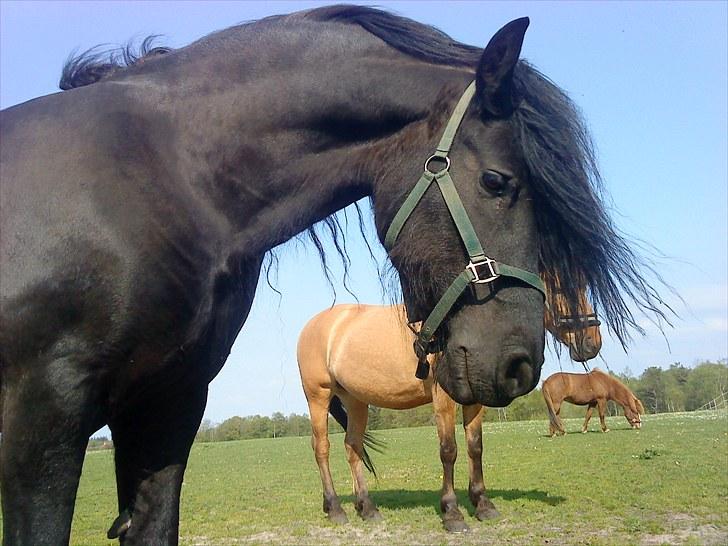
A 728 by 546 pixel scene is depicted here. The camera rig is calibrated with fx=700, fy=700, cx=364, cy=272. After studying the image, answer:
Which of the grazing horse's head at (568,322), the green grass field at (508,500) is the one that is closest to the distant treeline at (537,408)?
the green grass field at (508,500)

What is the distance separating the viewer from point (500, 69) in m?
2.32

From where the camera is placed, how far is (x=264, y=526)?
8875mm

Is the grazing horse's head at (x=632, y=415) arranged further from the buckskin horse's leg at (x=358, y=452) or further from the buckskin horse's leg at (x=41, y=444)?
the buckskin horse's leg at (x=41, y=444)

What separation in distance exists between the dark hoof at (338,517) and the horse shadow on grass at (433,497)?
2.96ft

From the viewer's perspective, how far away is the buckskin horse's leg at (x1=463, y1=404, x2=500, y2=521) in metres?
8.58

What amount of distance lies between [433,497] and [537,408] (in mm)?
43025

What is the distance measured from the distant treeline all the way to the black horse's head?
3718 cm

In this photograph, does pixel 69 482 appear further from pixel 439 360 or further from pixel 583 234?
pixel 583 234

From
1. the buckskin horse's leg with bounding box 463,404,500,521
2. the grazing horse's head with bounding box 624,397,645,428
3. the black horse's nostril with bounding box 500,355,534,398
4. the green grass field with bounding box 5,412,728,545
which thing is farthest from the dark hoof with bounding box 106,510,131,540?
the grazing horse's head with bounding box 624,397,645,428

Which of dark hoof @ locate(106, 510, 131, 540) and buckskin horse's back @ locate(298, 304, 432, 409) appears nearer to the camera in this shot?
dark hoof @ locate(106, 510, 131, 540)

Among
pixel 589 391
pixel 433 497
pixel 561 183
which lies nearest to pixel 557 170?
pixel 561 183

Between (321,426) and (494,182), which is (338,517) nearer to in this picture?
(321,426)

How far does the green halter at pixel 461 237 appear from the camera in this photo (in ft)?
7.37

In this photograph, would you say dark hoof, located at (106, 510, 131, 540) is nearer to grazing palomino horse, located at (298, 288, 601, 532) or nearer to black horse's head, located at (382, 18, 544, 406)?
black horse's head, located at (382, 18, 544, 406)
